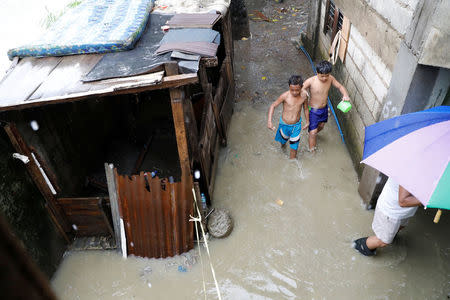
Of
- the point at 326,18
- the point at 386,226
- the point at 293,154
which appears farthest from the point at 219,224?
the point at 326,18

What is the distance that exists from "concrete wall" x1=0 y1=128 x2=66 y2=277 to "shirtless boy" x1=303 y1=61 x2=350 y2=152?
4.36m

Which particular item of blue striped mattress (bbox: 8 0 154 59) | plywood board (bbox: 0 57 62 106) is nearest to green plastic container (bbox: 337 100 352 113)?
blue striped mattress (bbox: 8 0 154 59)

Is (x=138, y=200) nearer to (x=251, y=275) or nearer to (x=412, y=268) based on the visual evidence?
(x=251, y=275)

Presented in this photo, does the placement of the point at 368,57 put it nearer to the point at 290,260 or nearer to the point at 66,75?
the point at 290,260

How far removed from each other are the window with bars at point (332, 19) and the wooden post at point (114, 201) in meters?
5.36

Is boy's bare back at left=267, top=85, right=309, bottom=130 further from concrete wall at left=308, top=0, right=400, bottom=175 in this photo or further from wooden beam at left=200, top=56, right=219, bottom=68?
wooden beam at left=200, top=56, right=219, bottom=68

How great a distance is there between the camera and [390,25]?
4.04 meters

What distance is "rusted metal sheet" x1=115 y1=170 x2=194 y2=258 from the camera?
4168 millimetres

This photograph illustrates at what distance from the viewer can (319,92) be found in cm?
533

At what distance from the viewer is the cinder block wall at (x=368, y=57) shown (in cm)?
394

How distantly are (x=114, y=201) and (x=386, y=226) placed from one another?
3460mm

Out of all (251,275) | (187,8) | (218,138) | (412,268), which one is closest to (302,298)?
(251,275)

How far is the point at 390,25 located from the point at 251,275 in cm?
371

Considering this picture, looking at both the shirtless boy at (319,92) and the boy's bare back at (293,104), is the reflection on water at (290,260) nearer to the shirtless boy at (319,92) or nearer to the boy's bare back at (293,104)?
the shirtless boy at (319,92)
